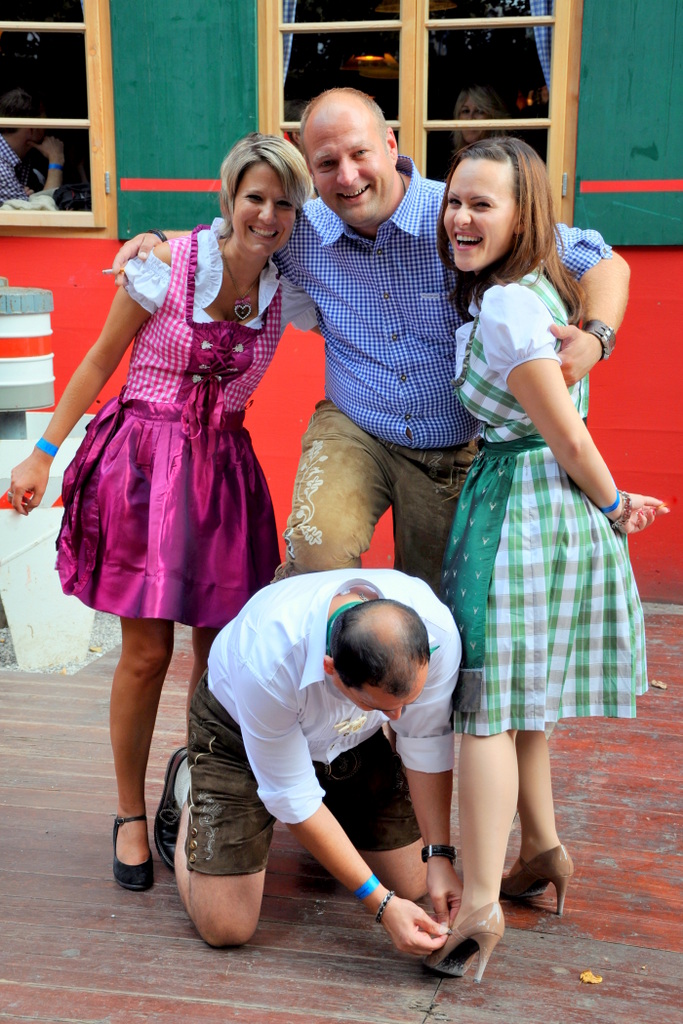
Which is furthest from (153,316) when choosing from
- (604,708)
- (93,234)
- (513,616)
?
(93,234)

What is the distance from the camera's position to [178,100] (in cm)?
423

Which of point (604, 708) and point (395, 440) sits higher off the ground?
point (395, 440)

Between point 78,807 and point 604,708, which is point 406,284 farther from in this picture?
point 78,807

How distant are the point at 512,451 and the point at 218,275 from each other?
31.1 inches

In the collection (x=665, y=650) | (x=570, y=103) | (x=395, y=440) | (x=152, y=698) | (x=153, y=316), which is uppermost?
(x=570, y=103)

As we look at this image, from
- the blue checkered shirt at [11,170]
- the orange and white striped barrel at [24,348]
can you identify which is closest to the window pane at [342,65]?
the blue checkered shirt at [11,170]

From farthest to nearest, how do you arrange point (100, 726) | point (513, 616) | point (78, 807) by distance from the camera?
point (100, 726)
point (78, 807)
point (513, 616)

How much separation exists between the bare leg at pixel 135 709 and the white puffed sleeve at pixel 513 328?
1.01 meters

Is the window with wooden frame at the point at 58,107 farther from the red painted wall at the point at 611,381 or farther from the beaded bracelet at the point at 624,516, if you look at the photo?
the beaded bracelet at the point at 624,516

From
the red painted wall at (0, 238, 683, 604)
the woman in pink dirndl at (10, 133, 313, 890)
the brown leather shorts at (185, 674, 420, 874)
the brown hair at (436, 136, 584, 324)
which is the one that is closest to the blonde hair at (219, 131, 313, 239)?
the woman in pink dirndl at (10, 133, 313, 890)

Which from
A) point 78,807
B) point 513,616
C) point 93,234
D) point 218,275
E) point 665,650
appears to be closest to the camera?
point 513,616

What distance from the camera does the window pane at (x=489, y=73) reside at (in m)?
4.10

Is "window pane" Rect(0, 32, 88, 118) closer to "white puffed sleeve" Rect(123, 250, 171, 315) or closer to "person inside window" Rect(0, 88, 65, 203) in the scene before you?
"person inside window" Rect(0, 88, 65, 203)

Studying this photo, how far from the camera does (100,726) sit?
3344 mm
